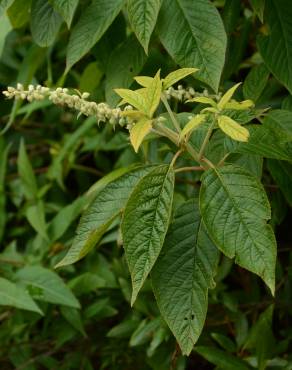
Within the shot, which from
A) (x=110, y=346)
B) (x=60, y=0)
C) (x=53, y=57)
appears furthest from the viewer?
(x=53, y=57)

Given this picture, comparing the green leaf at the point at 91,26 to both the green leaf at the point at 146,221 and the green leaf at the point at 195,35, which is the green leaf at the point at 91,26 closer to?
the green leaf at the point at 195,35

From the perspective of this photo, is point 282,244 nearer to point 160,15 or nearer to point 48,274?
point 48,274

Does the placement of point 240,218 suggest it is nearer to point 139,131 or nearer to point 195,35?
point 139,131

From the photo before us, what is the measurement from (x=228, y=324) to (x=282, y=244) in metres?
0.32

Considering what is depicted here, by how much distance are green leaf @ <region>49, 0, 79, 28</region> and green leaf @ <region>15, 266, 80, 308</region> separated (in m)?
0.88

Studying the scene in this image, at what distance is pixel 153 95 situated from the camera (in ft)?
4.05

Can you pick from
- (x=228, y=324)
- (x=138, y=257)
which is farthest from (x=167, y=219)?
(x=228, y=324)

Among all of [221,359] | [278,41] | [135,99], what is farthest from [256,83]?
[221,359]

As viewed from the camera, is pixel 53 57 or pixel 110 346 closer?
pixel 110 346

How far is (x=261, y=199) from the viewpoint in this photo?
122 cm

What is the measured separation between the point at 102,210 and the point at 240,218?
26cm

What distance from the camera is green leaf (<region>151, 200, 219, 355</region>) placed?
1254 millimetres

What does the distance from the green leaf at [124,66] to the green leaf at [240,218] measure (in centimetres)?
A: 42

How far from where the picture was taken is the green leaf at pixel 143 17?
1362 mm
